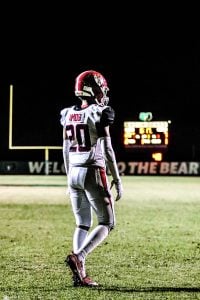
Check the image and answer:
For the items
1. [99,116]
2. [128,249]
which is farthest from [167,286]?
[128,249]

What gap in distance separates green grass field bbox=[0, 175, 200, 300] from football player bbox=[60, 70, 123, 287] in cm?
39

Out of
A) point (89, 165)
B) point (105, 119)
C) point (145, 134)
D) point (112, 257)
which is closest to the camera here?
point (105, 119)

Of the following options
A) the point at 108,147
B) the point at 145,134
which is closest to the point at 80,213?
the point at 108,147

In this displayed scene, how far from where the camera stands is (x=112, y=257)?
788cm

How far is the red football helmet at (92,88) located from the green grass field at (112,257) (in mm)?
1789

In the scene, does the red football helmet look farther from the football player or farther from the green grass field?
the green grass field

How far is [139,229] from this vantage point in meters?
11.0

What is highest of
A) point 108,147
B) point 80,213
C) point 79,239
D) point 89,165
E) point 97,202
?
point 108,147

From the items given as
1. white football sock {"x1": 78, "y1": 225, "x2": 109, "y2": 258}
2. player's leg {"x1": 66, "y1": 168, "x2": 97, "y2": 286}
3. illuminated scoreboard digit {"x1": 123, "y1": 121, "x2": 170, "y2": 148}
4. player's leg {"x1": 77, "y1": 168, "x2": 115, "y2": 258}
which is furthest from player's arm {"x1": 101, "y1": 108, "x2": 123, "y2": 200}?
illuminated scoreboard digit {"x1": 123, "y1": 121, "x2": 170, "y2": 148}

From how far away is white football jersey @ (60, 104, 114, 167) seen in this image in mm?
6121

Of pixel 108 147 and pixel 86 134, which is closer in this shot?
pixel 108 147

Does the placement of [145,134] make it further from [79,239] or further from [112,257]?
[79,239]

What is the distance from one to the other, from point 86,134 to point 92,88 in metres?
0.48

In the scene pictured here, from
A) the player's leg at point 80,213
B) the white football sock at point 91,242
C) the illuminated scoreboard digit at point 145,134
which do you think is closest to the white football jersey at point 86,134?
the player's leg at point 80,213
